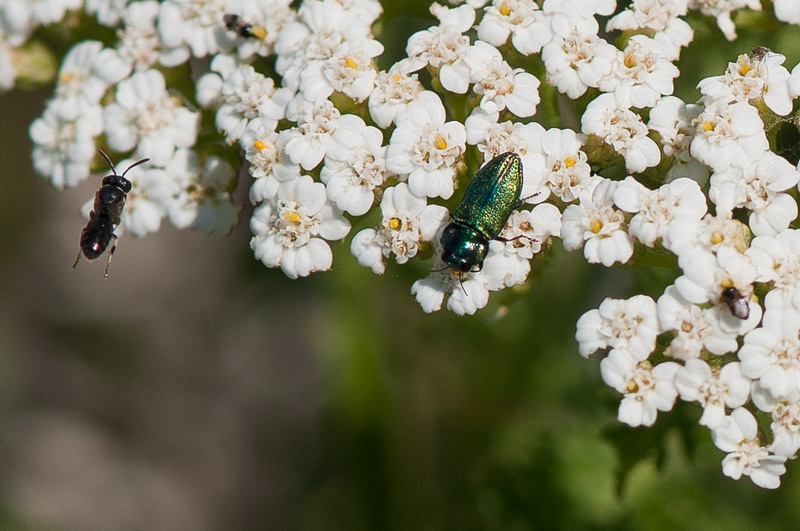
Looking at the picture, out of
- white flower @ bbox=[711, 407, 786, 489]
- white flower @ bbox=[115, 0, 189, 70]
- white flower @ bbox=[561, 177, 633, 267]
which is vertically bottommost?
white flower @ bbox=[711, 407, 786, 489]

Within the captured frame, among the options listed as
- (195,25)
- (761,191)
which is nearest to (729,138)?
(761,191)

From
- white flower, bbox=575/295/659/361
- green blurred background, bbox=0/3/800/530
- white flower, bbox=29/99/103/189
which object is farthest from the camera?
green blurred background, bbox=0/3/800/530

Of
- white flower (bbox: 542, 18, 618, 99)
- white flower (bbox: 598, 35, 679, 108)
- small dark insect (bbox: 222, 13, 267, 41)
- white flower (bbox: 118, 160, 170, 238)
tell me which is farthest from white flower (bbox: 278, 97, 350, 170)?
white flower (bbox: 598, 35, 679, 108)

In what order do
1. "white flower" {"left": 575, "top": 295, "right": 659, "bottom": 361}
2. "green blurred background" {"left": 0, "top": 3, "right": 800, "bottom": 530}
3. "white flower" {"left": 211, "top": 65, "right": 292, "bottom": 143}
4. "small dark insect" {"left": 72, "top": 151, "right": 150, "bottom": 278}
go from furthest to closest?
"green blurred background" {"left": 0, "top": 3, "right": 800, "bottom": 530}
"small dark insect" {"left": 72, "top": 151, "right": 150, "bottom": 278}
"white flower" {"left": 211, "top": 65, "right": 292, "bottom": 143}
"white flower" {"left": 575, "top": 295, "right": 659, "bottom": 361}

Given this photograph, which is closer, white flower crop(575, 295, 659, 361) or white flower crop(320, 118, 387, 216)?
white flower crop(575, 295, 659, 361)

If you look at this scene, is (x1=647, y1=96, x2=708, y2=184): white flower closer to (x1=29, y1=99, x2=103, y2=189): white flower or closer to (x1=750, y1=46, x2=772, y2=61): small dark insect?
(x1=750, y1=46, x2=772, y2=61): small dark insect

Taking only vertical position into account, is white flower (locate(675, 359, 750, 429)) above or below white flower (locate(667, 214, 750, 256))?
below

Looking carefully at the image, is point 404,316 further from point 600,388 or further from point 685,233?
point 685,233

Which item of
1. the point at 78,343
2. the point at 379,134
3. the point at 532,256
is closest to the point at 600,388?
the point at 532,256
